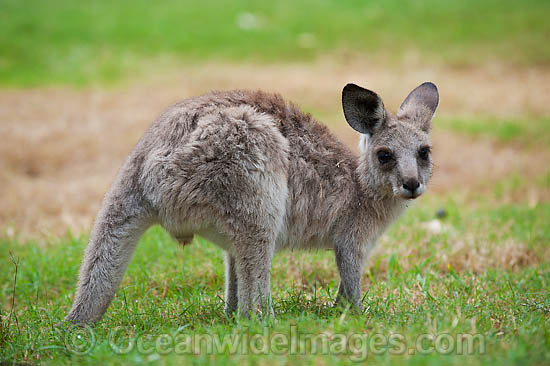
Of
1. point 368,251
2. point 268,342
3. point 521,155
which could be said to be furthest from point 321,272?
point 521,155

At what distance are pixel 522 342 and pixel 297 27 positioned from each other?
1994 cm

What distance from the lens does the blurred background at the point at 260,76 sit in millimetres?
10125

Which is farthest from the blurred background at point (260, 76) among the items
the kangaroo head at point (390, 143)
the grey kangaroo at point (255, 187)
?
the grey kangaroo at point (255, 187)

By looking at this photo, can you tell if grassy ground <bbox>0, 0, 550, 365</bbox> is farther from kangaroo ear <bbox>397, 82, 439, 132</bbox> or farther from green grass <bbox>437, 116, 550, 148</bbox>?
kangaroo ear <bbox>397, 82, 439, 132</bbox>

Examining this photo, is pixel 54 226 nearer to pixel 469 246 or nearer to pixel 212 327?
pixel 212 327

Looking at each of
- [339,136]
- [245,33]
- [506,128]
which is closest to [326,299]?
[339,136]

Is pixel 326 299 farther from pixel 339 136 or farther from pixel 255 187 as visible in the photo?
pixel 339 136

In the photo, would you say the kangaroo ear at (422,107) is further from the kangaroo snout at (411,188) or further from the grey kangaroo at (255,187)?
the kangaroo snout at (411,188)

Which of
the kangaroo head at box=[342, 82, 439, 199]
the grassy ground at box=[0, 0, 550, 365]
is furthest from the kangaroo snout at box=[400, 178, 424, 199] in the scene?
the grassy ground at box=[0, 0, 550, 365]

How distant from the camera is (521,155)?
11.3 metres

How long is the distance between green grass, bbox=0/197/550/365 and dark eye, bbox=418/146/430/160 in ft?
3.78

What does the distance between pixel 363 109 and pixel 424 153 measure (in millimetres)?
603

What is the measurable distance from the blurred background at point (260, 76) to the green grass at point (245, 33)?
0.07 m

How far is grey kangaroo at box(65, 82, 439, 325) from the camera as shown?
13.9ft
